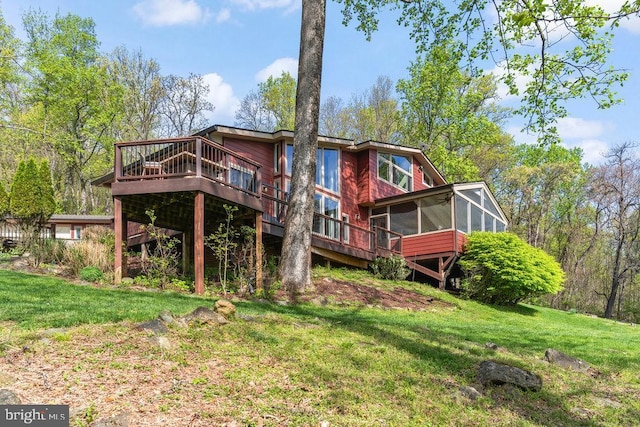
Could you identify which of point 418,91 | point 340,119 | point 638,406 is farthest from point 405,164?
point 638,406

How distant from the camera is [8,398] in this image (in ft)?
11.6

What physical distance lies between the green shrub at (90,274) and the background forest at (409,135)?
60.3 feet

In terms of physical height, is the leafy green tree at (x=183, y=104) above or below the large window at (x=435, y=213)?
above

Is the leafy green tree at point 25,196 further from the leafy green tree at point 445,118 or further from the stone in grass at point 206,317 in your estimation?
the leafy green tree at point 445,118

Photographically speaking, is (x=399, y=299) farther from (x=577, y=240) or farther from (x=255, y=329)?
(x=577, y=240)

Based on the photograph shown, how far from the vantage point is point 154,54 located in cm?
3183

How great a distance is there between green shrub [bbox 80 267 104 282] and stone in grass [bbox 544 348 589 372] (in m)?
9.44

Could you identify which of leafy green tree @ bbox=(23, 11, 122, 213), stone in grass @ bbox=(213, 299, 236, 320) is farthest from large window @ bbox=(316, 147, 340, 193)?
leafy green tree @ bbox=(23, 11, 122, 213)

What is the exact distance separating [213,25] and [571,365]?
16863 millimetres

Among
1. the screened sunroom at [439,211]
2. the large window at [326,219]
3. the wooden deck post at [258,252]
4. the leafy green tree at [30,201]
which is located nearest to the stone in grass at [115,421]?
the wooden deck post at [258,252]

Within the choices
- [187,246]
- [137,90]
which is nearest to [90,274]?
[187,246]

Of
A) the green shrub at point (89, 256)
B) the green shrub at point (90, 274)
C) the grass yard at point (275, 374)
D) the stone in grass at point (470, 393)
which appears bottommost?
the stone in grass at point (470, 393)

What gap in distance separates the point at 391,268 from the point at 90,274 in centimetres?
991

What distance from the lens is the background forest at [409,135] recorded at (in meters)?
28.3
